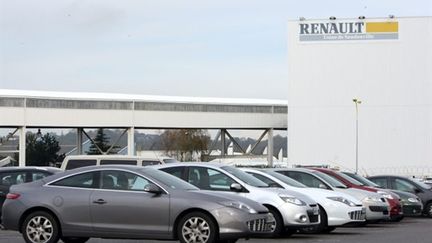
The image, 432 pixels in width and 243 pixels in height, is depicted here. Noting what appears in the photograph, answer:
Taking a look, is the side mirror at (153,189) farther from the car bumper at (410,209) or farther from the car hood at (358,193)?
the car bumper at (410,209)

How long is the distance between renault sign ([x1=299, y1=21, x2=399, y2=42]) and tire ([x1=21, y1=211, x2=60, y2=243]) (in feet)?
209

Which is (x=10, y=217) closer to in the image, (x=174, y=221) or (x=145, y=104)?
(x=174, y=221)

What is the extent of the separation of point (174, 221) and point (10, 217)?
3001 mm

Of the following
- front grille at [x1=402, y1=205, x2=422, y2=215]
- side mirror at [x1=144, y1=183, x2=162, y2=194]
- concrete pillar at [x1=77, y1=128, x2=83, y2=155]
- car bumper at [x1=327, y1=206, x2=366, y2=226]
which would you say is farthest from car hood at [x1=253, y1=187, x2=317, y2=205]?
concrete pillar at [x1=77, y1=128, x2=83, y2=155]

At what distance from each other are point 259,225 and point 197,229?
1.02 m

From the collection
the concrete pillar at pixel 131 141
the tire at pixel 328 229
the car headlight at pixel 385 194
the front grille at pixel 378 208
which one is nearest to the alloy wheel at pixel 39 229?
the tire at pixel 328 229

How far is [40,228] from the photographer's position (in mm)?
13312

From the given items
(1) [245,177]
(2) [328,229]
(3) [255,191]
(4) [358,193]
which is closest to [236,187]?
(3) [255,191]

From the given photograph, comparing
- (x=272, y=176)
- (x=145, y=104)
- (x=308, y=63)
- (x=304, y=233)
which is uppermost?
(x=308, y=63)

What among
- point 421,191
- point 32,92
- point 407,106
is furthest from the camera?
point 407,106

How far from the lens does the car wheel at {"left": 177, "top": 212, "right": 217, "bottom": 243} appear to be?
1255cm

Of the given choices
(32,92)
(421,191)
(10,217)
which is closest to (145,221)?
(10,217)

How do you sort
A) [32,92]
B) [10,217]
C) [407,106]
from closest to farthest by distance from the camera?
1. [10,217]
2. [32,92]
3. [407,106]

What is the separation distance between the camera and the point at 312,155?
74125 millimetres
